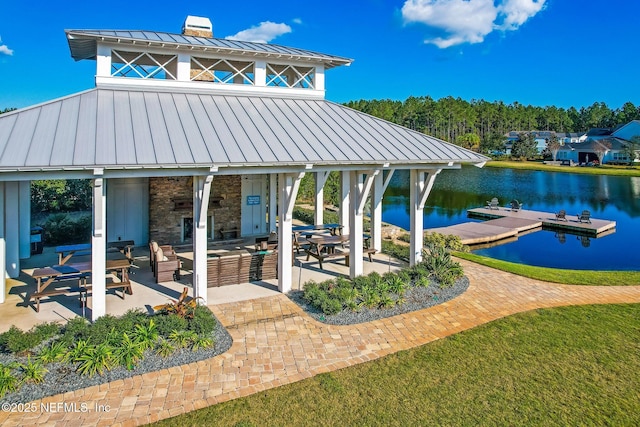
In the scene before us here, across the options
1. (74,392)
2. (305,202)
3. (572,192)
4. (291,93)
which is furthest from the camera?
(572,192)

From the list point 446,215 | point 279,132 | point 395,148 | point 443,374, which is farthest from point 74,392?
point 446,215

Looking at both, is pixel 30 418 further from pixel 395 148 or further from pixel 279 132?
pixel 395 148

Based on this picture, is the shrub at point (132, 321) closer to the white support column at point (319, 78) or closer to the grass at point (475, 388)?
the grass at point (475, 388)

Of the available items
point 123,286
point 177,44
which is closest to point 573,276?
point 123,286

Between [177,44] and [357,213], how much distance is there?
6108mm

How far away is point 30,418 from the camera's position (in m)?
5.06

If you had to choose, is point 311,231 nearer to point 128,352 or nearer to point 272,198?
point 272,198

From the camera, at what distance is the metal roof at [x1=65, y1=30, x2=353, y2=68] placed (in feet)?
33.5

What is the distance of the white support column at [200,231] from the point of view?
8250 millimetres

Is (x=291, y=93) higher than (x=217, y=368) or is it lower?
higher

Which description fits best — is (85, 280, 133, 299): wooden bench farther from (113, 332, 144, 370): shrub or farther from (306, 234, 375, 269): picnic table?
(306, 234, 375, 269): picnic table

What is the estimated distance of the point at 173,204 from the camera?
13.5 m

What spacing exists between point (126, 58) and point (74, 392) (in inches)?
349

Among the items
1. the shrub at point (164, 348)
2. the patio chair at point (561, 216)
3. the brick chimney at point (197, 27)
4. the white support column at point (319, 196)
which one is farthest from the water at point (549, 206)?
the shrub at point (164, 348)
